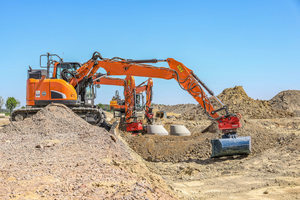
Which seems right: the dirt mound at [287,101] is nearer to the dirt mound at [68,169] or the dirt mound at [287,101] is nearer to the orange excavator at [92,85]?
the orange excavator at [92,85]

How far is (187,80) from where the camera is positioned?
37.1 ft

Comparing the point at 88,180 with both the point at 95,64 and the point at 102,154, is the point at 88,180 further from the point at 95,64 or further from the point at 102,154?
the point at 95,64

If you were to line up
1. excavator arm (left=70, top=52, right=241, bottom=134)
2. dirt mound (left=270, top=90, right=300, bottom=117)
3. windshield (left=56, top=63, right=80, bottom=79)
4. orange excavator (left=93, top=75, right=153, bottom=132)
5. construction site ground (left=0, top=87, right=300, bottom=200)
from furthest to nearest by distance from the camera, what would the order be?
dirt mound (left=270, top=90, right=300, bottom=117) → orange excavator (left=93, top=75, right=153, bottom=132) → windshield (left=56, top=63, right=80, bottom=79) → excavator arm (left=70, top=52, right=241, bottom=134) → construction site ground (left=0, top=87, right=300, bottom=200)

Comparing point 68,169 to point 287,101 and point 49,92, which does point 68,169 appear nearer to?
point 49,92

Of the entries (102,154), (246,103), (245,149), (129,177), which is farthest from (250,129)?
(246,103)

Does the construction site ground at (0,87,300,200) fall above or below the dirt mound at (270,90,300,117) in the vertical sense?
below

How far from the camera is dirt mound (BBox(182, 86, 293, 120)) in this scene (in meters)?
31.7

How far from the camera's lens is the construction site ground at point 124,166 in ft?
14.2

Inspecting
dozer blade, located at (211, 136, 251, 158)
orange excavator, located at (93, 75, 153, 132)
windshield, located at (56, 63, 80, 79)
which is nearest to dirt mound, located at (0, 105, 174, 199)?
dozer blade, located at (211, 136, 251, 158)

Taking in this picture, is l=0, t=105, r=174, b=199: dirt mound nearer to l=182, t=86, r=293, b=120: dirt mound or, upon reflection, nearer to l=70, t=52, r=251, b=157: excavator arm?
l=70, t=52, r=251, b=157: excavator arm

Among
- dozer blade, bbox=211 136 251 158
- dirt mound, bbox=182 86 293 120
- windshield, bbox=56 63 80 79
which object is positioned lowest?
dozer blade, bbox=211 136 251 158

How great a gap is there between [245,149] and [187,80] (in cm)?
327

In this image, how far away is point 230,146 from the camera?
9609mm

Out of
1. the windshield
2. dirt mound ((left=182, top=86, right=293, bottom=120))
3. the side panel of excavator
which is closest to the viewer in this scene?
the side panel of excavator
